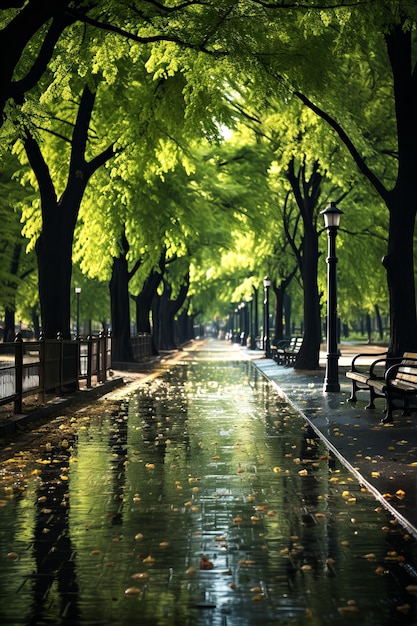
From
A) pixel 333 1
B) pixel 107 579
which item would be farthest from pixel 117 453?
pixel 333 1

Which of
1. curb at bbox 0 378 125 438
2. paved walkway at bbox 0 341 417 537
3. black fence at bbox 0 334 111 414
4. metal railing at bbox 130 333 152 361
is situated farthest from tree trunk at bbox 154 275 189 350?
paved walkway at bbox 0 341 417 537

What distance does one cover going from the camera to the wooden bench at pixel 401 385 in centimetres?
1583

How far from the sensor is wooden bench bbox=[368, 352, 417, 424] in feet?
51.9

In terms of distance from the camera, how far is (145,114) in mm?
22203

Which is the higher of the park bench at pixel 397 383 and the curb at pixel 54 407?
the park bench at pixel 397 383

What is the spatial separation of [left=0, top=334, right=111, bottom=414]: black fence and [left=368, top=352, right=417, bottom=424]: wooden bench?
5953 millimetres

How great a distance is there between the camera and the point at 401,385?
16.7m

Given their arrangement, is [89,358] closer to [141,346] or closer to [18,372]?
[18,372]

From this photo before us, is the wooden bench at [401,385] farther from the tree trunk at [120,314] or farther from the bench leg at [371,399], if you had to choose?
the tree trunk at [120,314]

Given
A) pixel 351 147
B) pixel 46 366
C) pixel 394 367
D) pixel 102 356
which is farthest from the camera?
pixel 102 356

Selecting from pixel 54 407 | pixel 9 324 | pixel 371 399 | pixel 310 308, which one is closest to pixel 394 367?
pixel 371 399

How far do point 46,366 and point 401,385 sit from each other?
22.2 ft

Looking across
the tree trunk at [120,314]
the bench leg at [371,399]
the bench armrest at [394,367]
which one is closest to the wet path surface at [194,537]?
the bench armrest at [394,367]

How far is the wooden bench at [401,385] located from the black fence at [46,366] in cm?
595
